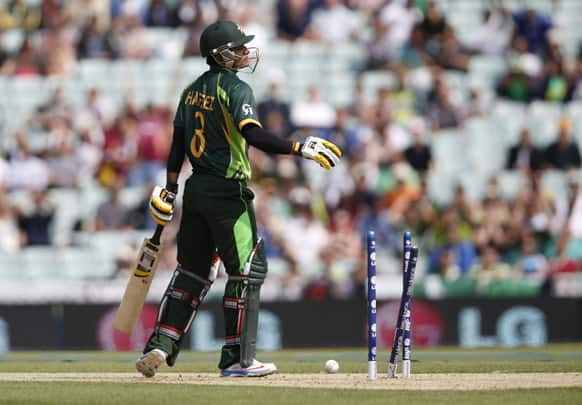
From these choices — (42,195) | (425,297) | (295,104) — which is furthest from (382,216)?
(42,195)

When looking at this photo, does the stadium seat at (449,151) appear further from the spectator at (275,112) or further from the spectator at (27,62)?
the spectator at (27,62)

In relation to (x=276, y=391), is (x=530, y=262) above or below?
above

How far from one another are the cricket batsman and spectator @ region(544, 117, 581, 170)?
8.93 metres

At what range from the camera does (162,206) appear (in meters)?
8.31

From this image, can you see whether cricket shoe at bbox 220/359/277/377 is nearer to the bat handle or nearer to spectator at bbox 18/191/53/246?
the bat handle

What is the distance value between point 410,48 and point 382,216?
11.5ft

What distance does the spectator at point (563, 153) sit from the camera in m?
16.6

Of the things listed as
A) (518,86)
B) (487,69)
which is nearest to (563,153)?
(518,86)

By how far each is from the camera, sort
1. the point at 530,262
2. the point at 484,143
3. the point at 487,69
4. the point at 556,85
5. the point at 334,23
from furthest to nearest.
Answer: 1. the point at 334,23
2. the point at 487,69
3. the point at 556,85
4. the point at 484,143
5. the point at 530,262

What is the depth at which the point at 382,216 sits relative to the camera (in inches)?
614

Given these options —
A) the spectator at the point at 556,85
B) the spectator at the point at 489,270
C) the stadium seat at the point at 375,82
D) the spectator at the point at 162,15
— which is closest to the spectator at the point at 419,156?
the stadium seat at the point at 375,82

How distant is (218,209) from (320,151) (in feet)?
2.51

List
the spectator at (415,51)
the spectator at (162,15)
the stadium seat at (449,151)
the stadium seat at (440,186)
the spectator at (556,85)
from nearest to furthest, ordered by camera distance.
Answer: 1. the stadium seat at (440,186)
2. the stadium seat at (449,151)
3. the spectator at (556,85)
4. the spectator at (415,51)
5. the spectator at (162,15)

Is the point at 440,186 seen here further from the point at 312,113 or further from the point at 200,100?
the point at 200,100
